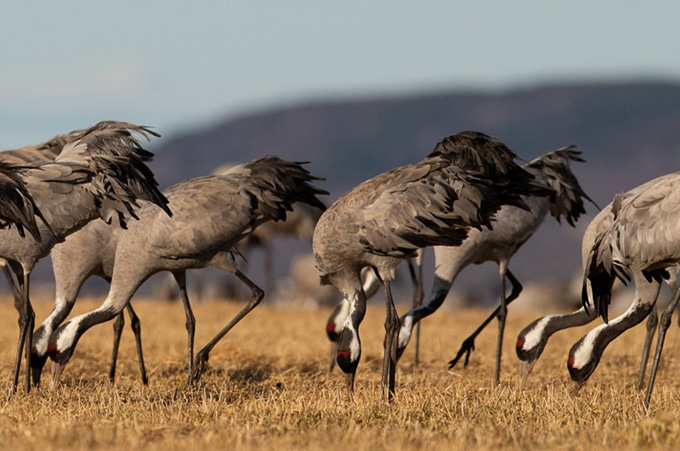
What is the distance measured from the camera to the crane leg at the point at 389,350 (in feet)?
22.4

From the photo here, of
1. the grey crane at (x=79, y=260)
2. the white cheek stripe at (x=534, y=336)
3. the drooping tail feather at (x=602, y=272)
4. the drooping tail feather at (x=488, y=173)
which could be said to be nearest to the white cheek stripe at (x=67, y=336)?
the grey crane at (x=79, y=260)

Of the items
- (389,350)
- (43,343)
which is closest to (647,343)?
(389,350)

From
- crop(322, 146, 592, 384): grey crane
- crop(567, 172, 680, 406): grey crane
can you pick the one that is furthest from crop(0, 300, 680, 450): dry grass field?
crop(322, 146, 592, 384): grey crane

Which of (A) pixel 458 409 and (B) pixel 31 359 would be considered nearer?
(A) pixel 458 409

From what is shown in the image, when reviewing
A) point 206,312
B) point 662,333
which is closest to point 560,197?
point 662,333

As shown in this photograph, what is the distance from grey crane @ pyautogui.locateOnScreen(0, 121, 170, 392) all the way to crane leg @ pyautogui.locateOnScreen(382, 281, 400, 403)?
1543mm

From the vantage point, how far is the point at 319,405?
6.10 meters

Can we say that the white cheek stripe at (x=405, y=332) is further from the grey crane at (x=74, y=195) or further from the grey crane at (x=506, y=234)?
the grey crane at (x=74, y=195)

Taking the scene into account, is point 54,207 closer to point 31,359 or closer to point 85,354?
point 31,359

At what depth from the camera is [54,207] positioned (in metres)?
6.84

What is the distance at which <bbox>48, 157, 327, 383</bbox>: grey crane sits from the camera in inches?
301

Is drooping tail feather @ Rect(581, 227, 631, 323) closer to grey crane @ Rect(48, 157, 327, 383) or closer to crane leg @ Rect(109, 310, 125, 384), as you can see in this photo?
grey crane @ Rect(48, 157, 327, 383)

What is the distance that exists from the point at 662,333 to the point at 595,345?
1.68 ft

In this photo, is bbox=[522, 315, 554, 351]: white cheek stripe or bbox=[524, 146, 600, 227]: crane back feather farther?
bbox=[524, 146, 600, 227]: crane back feather
